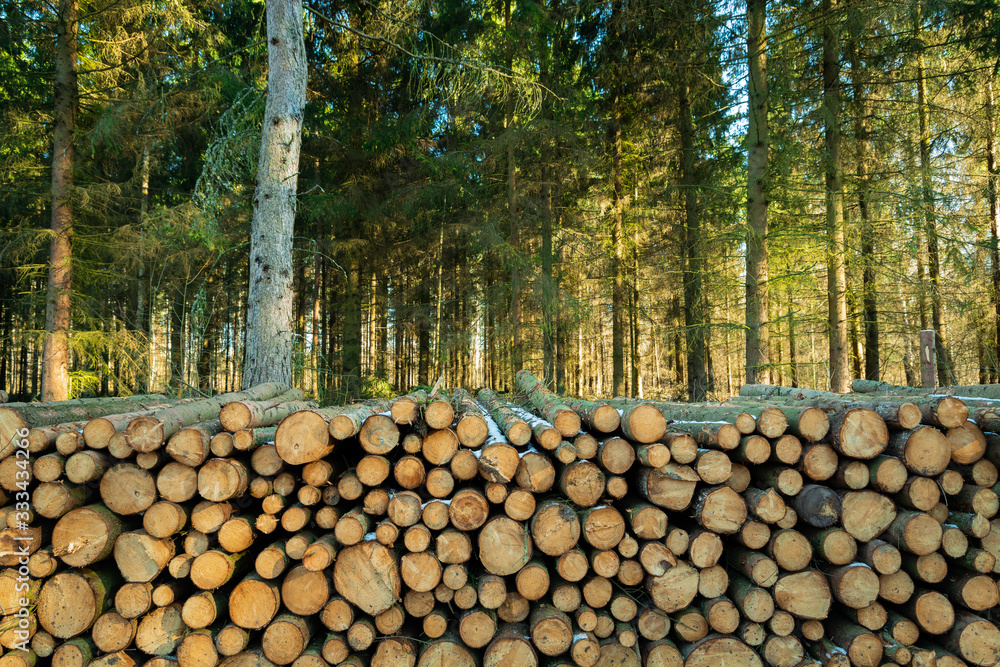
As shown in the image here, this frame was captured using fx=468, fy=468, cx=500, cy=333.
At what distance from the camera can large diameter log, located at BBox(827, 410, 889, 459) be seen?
9.97 feet

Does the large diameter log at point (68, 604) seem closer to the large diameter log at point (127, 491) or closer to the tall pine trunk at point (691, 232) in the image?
the large diameter log at point (127, 491)

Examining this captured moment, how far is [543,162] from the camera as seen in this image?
13.4m

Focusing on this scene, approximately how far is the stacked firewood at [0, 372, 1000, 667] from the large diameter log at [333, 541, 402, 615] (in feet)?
0.04

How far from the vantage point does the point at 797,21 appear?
30.6ft

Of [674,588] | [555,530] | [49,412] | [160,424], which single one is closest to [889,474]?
[674,588]

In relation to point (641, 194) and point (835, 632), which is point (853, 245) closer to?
point (641, 194)

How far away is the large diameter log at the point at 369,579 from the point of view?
2.96 meters

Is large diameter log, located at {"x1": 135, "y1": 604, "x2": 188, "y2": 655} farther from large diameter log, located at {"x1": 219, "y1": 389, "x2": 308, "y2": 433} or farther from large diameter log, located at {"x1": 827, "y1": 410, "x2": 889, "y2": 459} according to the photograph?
large diameter log, located at {"x1": 827, "y1": 410, "x2": 889, "y2": 459}

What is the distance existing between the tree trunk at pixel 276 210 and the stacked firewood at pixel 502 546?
3.47 metres

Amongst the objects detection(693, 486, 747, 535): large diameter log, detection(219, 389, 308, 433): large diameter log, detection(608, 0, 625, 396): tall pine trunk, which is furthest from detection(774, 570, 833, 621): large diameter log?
detection(608, 0, 625, 396): tall pine trunk

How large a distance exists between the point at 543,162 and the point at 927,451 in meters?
11.9

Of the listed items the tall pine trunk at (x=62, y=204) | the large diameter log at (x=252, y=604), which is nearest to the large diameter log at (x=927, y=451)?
the large diameter log at (x=252, y=604)

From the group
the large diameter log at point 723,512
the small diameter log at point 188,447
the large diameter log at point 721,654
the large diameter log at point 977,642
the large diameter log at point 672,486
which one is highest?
the small diameter log at point 188,447

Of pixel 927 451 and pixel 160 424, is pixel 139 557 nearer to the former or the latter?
pixel 160 424
